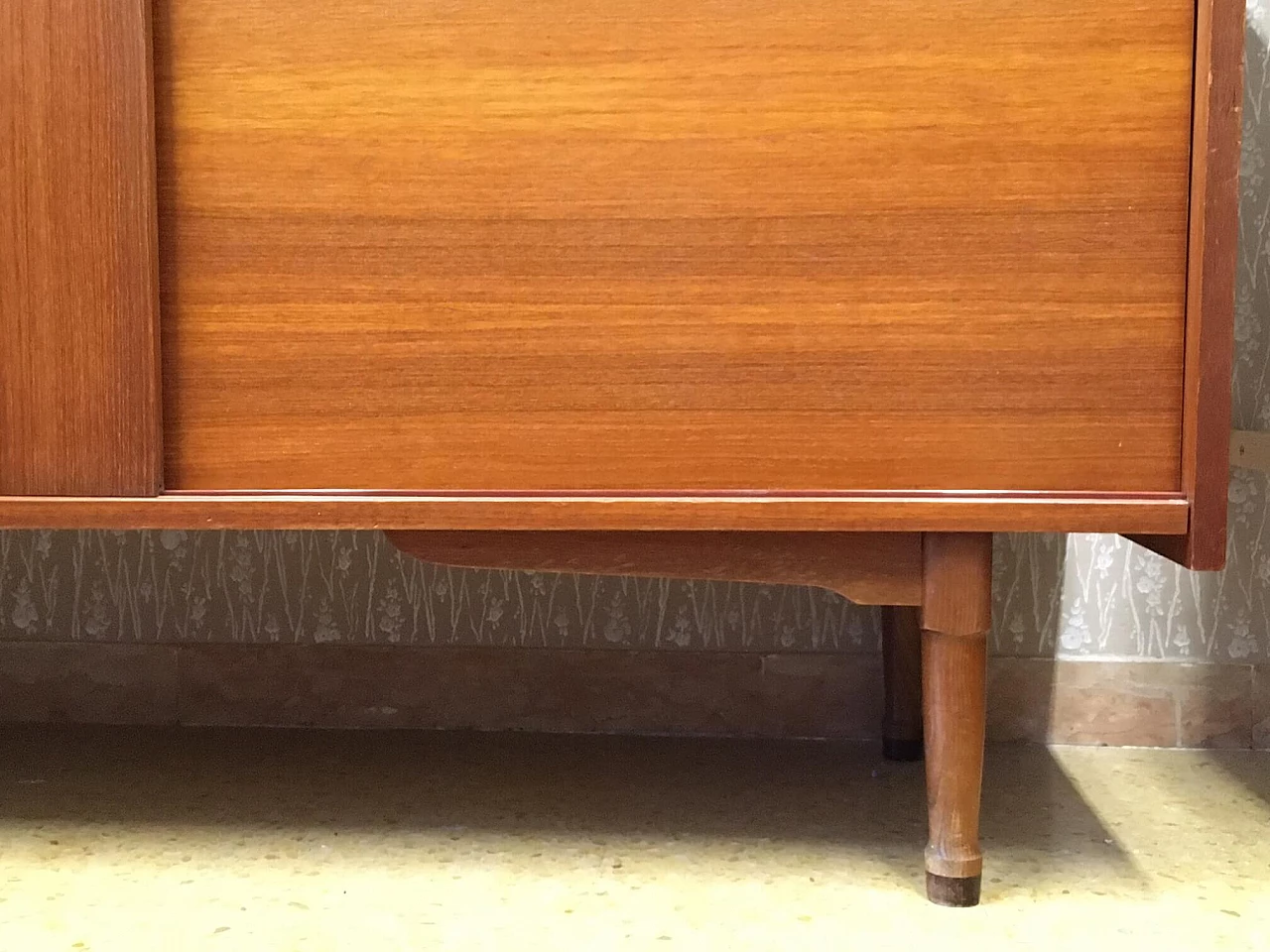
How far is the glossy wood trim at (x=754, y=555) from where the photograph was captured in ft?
2.61

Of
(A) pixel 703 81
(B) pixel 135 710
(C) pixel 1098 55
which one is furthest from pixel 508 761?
(C) pixel 1098 55

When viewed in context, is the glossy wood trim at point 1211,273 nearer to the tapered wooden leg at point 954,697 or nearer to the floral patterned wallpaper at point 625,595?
the tapered wooden leg at point 954,697

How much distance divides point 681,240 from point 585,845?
1.67 feet

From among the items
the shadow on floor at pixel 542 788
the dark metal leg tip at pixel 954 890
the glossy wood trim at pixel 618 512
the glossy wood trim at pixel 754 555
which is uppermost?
the glossy wood trim at pixel 618 512

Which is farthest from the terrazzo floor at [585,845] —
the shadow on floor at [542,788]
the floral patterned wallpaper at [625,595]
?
the floral patterned wallpaper at [625,595]

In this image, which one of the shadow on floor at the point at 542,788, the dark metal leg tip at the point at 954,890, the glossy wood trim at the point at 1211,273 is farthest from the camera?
the shadow on floor at the point at 542,788

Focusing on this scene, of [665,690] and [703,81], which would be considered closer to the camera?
[703,81]

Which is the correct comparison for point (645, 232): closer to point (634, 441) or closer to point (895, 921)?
point (634, 441)

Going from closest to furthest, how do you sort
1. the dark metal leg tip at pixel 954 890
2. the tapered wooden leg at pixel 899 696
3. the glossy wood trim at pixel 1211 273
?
the glossy wood trim at pixel 1211 273 → the dark metal leg tip at pixel 954 890 → the tapered wooden leg at pixel 899 696

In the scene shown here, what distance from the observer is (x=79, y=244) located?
2.49ft

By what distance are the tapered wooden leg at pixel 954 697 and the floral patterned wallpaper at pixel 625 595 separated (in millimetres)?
433

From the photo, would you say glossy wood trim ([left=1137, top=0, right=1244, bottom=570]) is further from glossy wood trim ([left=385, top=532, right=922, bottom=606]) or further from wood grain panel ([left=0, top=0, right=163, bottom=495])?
wood grain panel ([left=0, top=0, right=163, bottom=495])

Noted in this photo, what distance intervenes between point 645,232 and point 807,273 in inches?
4.4

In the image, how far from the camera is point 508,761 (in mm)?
1142
